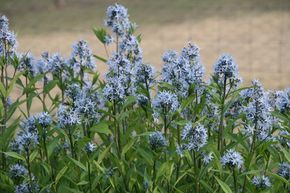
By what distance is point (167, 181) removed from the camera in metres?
2.37

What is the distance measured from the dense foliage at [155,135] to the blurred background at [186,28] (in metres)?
5.01

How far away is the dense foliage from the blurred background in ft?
16.4

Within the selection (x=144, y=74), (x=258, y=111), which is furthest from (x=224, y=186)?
(x=144, y=74)

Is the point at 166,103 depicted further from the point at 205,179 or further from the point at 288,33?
the point at 288,33

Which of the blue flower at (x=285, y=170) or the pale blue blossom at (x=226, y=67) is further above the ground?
the pale blue blossom at (x=226, y=67)

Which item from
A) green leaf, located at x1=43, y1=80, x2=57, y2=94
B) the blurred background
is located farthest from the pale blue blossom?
the blurred background

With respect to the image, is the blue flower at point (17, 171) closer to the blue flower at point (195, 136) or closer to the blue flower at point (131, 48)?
the blue flower at point (131, 48)

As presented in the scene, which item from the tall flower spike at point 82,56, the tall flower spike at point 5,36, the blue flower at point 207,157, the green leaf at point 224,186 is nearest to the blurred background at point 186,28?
the tall flower spike at point 82,56

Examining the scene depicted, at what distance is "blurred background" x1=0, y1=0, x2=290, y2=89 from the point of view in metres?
8.64

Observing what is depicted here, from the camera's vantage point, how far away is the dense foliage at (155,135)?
2.28m

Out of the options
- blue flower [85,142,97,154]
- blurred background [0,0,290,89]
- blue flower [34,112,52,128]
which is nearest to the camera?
blue flower [34,112,52,128]

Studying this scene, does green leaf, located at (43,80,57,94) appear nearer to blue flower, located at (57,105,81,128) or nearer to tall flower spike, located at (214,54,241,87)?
→ blue flower, located at (57,105,81,128)

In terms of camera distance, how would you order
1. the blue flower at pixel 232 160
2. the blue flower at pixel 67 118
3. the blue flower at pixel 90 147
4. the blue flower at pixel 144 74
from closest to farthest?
the blue flower at pixel 232 160
the blue flower at pixel 67 118
the blue flower at pixel 90 147
the blue flower at pixel 144 74

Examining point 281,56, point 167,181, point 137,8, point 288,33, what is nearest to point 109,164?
point 167,181
